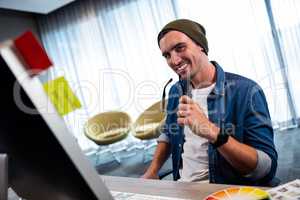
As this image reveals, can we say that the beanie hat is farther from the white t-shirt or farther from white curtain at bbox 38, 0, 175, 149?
white curtain at bbox 38, 0, 175, 149

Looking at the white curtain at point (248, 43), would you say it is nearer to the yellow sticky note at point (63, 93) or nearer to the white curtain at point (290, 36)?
the white curtain at point (290, 36)

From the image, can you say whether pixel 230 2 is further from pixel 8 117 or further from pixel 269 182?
pixel 8 117

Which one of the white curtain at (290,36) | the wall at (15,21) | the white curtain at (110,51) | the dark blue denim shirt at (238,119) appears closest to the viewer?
the dark blue denim shirt at (238,119)

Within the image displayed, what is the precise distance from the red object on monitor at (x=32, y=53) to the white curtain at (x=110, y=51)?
13.8ft

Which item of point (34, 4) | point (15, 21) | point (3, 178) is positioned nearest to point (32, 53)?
point (3, 178)

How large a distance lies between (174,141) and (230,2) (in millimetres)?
3166

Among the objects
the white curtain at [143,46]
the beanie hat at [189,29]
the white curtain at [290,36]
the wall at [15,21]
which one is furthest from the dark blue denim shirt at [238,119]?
the wall at [15,21]

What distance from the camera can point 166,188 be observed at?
3.20 feet

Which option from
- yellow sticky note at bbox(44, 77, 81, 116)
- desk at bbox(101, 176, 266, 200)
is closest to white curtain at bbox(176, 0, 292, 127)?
yellow sticky note at bbox(44, 77, 81, 116)

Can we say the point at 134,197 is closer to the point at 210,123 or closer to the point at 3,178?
the point at 210,123

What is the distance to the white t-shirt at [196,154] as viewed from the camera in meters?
1.18

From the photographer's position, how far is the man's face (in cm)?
123

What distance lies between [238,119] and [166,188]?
0.37 m

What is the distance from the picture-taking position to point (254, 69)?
3992 mm
